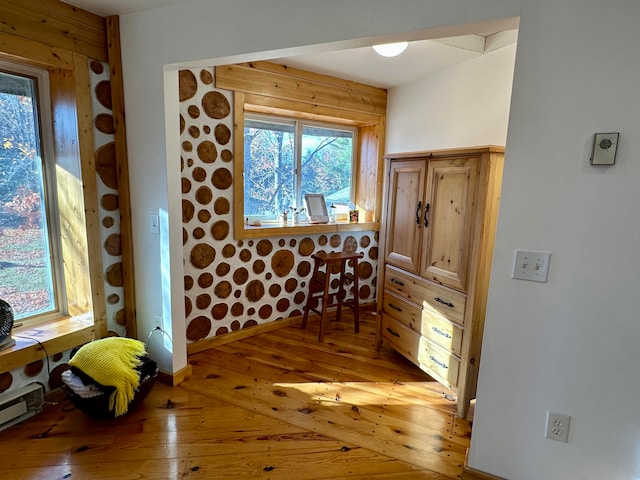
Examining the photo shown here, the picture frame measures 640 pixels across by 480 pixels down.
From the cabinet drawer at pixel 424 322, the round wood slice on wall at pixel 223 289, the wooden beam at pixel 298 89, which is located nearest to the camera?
the cabinet drawer at pixel 424 322

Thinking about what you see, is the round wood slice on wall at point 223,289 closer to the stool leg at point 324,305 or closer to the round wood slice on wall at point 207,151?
the stool leg at point 324,305

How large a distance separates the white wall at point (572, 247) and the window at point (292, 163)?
2.25 metres

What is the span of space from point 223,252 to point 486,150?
6.74 ft

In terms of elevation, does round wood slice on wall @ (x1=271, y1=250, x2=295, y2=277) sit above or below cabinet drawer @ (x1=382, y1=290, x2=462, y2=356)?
above

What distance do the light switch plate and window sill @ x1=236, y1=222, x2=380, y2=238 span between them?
2114 millimetres

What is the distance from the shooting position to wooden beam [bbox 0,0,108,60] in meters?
1.84

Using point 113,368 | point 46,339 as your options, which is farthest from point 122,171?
point 113,368

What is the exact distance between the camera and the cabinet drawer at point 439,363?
91.1 inches

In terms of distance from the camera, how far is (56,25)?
78.7 inches

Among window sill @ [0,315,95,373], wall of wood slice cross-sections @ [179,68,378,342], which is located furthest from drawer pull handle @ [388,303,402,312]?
window sill @ [0,315,95,373]

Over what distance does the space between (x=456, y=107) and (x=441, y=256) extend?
1352mm

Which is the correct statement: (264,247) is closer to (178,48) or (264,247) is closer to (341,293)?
(341,293)

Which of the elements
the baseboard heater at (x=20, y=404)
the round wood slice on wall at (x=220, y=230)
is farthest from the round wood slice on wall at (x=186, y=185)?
the baseboard heater at (x=20, y=404)

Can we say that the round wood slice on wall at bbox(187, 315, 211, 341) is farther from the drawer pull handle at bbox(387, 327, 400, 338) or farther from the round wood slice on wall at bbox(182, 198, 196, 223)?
the drawer pull handle at bbox(387, 327, 400, 338)
